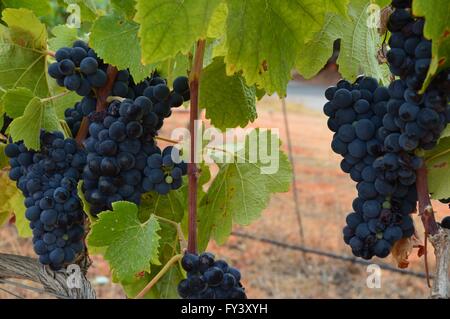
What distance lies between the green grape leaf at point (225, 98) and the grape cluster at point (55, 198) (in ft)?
0.70

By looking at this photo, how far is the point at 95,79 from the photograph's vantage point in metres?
0.91

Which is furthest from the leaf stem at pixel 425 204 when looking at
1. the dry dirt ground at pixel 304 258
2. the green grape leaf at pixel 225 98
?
the dry dirt ground at pixel 304 258

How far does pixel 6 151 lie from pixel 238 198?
0.37 m

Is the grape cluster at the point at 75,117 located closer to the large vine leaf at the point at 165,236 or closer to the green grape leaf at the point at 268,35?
the large vine leaf at the point at 165,236

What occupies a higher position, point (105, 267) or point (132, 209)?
point (105, 267)

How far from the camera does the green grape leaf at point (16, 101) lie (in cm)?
94

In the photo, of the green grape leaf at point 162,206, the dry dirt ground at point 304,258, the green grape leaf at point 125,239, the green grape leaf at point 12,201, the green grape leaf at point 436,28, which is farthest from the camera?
the dry dirt ground at point 304,258

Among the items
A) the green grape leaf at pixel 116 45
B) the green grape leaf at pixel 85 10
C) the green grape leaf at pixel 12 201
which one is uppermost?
the green grape leaf at pixel 85 10

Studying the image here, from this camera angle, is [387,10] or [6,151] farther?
[6,151]

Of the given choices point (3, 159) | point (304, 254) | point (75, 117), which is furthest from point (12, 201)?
point (304, 254)

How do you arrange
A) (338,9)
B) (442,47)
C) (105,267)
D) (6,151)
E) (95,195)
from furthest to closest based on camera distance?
1. (105,267)
2. (6,151)
3. (95,195)
4. (338,9)
5. (442,47)
